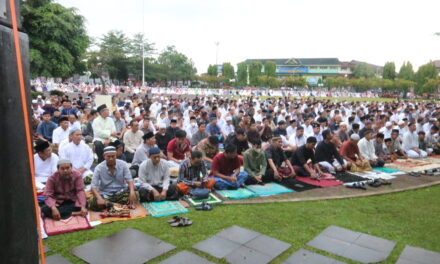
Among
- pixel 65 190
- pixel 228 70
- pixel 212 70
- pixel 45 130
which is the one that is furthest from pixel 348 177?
pixel 212 70

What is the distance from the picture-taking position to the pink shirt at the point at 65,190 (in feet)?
14.9

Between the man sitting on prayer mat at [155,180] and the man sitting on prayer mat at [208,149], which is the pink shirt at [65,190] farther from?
the man sitting on prayer mat at [208,149]

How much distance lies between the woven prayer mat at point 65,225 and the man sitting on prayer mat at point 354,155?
6228mm

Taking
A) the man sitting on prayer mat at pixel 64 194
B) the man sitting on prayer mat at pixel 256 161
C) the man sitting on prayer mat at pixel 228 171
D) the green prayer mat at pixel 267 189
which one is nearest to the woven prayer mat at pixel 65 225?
the man sitting on prayer mat at pixel 64 194

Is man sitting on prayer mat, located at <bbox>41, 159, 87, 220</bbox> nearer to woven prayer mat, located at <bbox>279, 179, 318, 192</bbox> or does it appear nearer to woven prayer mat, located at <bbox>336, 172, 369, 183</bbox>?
woven prayer mat, located at <bbox>279, 179, 318, 192</bbox>

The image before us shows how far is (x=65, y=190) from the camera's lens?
4637 millimetres

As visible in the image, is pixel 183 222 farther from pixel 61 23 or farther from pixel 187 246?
pixel 61 23

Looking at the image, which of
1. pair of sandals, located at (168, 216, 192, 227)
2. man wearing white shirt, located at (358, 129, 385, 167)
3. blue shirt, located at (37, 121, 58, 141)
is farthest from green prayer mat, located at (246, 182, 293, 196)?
blue shirt, located at (37, 121, 58, 141)

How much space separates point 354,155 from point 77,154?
660cm

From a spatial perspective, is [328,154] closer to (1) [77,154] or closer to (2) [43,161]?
(1) [77,154]

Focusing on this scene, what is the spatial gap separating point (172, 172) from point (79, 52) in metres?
23.2

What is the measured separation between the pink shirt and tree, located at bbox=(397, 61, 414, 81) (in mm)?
66975

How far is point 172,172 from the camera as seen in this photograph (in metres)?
A: 6.54

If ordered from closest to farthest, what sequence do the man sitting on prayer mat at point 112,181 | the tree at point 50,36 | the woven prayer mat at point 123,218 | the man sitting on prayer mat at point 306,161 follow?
the woven prayer mat at point 123,218
the man sitting on prayer mat at point 112,181
the man sitting on prayer mat at point 306,161
the tree at point 50,36
